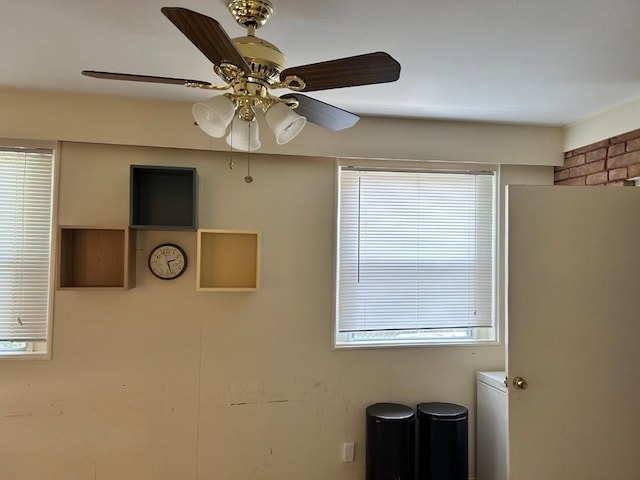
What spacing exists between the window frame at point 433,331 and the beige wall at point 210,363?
5cm

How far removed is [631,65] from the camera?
197 centimetres

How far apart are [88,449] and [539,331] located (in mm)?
2632

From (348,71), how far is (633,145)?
2067 millimetres

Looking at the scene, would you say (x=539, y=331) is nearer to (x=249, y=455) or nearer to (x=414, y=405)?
(x=414, y=405)

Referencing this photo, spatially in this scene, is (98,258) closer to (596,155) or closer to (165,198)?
(165,198)

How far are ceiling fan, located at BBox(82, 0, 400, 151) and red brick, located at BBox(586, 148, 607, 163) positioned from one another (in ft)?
6.59

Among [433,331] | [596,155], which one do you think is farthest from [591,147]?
[433,331]

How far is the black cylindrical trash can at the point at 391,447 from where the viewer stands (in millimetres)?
2543

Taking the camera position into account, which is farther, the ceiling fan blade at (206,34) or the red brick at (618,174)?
the red brick at (618,174)

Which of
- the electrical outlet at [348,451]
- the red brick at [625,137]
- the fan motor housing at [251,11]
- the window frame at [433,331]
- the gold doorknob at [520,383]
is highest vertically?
the fan motor housing at [251,11]

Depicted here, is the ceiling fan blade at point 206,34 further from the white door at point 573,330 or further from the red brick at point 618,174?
the red brick at point 618,174

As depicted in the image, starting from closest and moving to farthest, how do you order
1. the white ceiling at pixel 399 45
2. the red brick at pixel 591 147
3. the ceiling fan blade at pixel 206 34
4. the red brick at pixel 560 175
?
the ceiling fan blade at pixel 206 34
the white ceiling at pixel 399 45
the red brick at pixel 591 147
the red brick at pixel 560 175

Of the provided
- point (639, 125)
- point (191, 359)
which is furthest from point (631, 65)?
point (191, 359)

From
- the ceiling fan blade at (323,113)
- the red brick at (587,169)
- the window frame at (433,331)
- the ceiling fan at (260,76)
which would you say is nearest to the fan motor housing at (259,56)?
the ceiling fan at (260,76)
